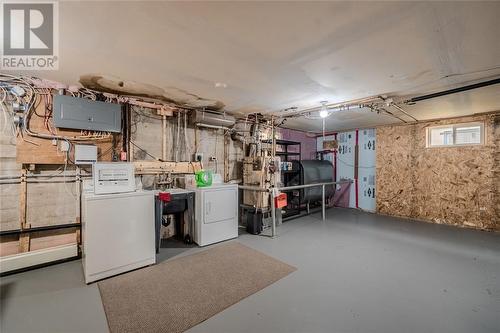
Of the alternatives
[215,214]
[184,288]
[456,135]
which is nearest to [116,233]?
[184,288]

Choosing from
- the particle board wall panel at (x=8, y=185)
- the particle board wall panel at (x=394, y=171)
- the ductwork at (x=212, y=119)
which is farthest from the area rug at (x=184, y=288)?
the particle board wall panel at (x=394, y=171)

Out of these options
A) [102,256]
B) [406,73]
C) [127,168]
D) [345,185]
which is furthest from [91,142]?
[345,185]

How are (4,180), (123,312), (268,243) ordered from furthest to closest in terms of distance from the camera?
(268,243) < (4,180) < (123,312)

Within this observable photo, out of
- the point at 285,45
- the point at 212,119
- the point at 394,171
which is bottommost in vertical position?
the point at 394,171

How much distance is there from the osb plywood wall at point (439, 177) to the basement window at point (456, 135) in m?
0.10

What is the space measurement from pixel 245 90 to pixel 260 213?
7.02 ft

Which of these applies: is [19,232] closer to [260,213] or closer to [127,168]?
[127,168]

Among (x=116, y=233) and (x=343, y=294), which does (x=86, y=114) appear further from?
(x=343, y=294)

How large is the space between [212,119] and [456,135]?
16.2 feet

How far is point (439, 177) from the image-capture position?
4379mm

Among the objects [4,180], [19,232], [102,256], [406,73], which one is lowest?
[102,256]

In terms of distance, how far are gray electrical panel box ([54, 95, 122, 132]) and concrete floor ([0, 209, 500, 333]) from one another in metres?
1.74

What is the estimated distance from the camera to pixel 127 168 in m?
2.47

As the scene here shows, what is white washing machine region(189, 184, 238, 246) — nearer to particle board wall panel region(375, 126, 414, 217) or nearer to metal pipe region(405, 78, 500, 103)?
metal pipe region(405, 78, 500, 103)
